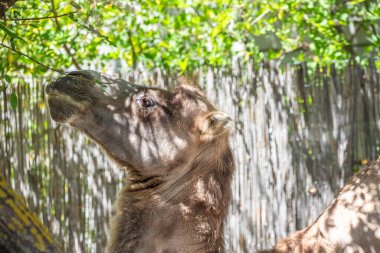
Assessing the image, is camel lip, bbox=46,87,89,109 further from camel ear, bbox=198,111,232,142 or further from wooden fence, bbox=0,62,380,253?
wooden fence, bbox=0,62,380,253

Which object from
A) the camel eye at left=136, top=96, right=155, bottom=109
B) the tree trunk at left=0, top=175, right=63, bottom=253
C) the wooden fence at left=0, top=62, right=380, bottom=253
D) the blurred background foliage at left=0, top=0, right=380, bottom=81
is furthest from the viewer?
the blurred background foliage at left=0, top=0, right=380, bottom=81

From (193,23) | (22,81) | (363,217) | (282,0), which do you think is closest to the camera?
(363,217)

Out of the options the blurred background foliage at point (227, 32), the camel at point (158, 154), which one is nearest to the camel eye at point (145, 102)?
the camel at point (158, 154)

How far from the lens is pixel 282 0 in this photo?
7211 mm

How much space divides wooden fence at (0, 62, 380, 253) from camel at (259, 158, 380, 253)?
2384mm

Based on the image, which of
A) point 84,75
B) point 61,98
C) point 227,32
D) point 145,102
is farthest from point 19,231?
point 227,32

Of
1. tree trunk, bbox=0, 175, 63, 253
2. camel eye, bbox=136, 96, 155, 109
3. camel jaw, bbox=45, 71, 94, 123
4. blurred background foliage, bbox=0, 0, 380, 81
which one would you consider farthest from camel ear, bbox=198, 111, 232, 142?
blurred background foliage, bbox=0, 0, 380, 81

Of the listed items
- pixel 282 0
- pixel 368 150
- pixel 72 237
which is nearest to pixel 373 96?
pixel 368 150

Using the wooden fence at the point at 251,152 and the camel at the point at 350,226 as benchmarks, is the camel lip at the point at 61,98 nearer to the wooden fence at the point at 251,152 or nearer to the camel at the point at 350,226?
the camel at the point at 350,226

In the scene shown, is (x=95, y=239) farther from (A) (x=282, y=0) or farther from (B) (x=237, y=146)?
(A) (x=282, y=0)

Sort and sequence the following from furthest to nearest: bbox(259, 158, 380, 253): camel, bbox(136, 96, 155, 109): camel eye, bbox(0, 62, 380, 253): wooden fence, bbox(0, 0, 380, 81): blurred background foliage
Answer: bbox(0, 0, 380, 81): blurred background foliage < bbox(0, 62, 380, 253): wooden fence < bbox(136, 96, 155, 109): camel eye < bbox(259, 158, 380, 253): camel

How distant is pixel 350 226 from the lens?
3.43m

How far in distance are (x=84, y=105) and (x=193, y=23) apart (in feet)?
15.0

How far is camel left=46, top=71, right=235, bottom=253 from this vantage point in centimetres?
320
